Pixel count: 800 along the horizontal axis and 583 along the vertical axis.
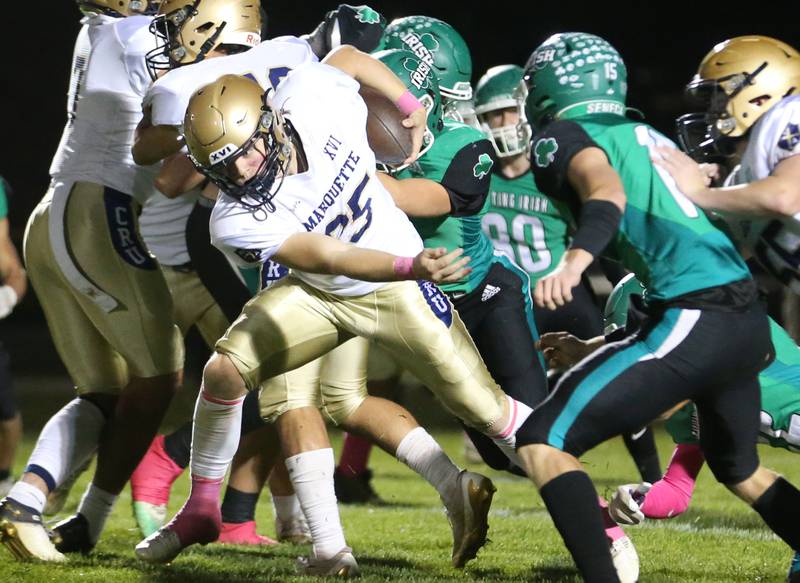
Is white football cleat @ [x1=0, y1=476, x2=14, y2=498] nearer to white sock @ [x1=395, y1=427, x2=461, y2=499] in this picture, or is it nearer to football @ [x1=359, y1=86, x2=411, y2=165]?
white sock @ [x1=395, y1=427, x2=461, y2=499]

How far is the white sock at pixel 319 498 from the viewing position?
3.54 metres

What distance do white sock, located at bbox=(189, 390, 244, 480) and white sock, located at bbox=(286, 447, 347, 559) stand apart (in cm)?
21

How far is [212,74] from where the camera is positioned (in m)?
3.68

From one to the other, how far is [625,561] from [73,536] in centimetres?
169

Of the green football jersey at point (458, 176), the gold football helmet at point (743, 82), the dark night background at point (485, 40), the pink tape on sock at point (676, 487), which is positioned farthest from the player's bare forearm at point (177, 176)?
the dark night background at point (485, 40)

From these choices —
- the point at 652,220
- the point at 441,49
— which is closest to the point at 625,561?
the point at 652,220

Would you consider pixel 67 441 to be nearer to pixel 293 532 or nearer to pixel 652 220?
pixel 293 532

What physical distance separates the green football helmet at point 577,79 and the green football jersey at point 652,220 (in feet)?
0.77

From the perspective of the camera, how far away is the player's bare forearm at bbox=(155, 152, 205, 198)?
3779mm

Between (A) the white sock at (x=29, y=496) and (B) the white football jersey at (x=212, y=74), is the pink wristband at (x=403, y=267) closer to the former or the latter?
(B) the white football jersey at (x=212, y=74)

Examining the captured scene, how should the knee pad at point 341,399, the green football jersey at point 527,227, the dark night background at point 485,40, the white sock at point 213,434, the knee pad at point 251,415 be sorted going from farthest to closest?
A: 1. the dark night background at point 485,40
2. the green football jersey at point 527,227
3. the knee pad at point 251,415
4. the knee pad at point 341,399
5. the white sock at point 213,434

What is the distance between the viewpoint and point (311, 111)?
3369mm

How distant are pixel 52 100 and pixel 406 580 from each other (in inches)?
445

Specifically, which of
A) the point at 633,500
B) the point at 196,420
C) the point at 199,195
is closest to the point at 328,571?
the point at 196,420
